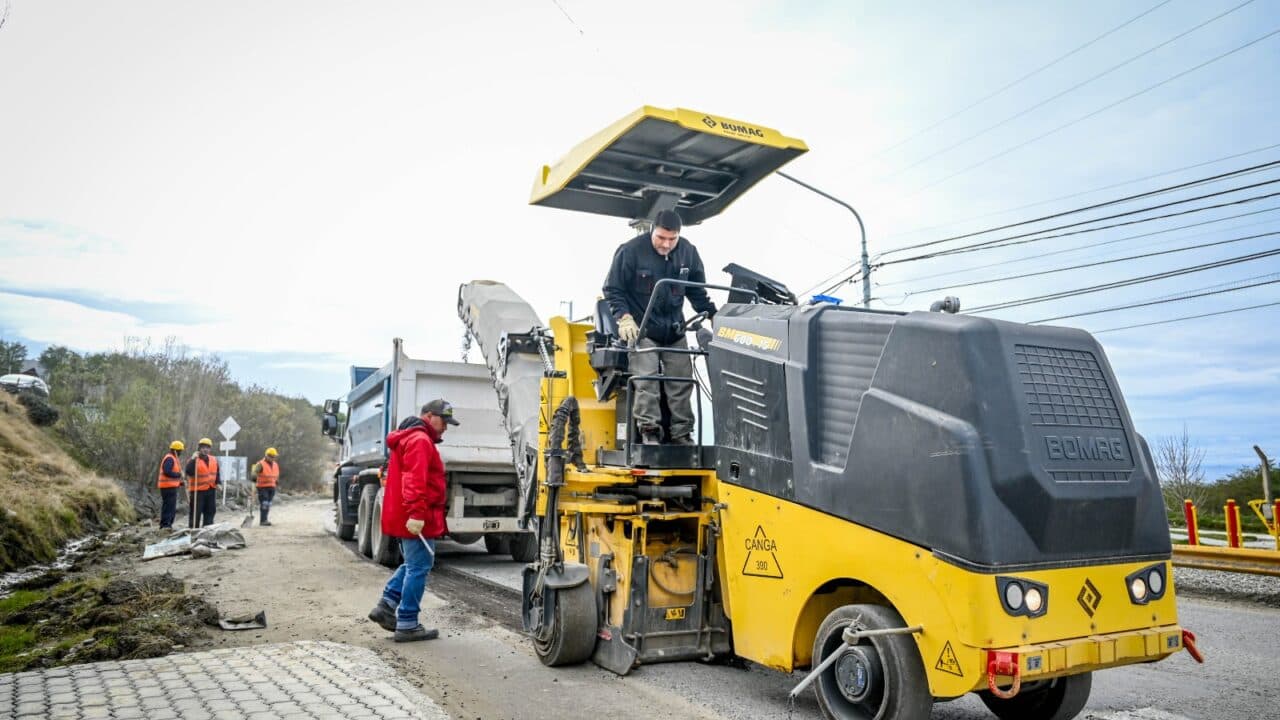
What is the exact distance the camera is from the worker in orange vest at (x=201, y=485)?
16266mm

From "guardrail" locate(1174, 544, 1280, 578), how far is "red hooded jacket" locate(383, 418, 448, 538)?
29.6 ft

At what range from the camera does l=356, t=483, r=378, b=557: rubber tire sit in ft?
39.5

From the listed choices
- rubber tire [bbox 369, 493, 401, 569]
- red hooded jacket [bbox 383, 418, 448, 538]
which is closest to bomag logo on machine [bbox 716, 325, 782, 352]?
red hooded jacket [bbox 383, 418, 448, 538]

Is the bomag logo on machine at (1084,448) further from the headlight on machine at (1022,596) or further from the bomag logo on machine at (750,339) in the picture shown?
the bomag logo on machine at (750,339)

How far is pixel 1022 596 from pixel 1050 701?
1047 millimetres

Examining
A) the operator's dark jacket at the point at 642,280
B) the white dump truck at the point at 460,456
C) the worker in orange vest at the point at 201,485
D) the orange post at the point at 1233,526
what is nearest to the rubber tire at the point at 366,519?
the white dump truck at the point at 460,456

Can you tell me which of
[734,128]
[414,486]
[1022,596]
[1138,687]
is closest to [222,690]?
[414,486]

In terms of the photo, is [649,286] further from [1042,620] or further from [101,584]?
[101,584]

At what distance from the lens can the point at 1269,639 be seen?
682cm

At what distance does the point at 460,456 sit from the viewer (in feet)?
34.4

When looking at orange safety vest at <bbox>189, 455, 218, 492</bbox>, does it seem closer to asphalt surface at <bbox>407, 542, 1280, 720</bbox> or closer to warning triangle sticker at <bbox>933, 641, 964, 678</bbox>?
asphalt surface at <bbox>407, 542, 1280, 720</bbox>

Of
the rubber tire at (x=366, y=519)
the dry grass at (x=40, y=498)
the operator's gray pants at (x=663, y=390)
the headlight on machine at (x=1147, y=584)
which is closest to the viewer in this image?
the headlight on machine at (x=1147, y=584)

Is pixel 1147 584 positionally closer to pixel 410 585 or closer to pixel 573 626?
pixel 573 626

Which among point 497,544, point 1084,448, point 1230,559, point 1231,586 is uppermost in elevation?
point 1084,448
